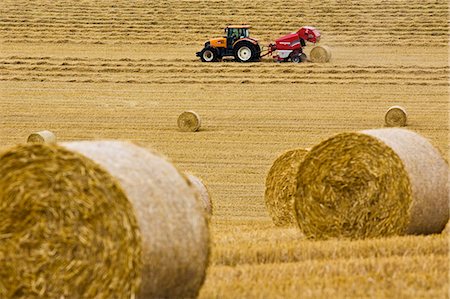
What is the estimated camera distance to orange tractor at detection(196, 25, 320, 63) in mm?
32469

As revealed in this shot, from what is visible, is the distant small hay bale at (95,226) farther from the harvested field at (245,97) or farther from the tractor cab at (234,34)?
the tractor cab at (234,34)

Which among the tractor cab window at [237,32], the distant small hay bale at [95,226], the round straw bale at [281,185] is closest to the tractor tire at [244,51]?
the tractor cab window at [237,32]

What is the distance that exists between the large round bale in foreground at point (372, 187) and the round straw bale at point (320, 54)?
22990 mm

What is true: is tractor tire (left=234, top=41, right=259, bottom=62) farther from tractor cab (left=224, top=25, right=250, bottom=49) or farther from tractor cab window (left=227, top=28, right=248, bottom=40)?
tractor cab window (left=227, top=28, right=248, bottom=40)

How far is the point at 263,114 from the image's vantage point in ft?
83.9

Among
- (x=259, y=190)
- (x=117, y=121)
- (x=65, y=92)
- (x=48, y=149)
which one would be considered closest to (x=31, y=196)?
(x=48, y=149)

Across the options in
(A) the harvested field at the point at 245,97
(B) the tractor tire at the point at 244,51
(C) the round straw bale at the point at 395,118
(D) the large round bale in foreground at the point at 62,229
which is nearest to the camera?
(D) the large round bale in foreground at the point at 62,229

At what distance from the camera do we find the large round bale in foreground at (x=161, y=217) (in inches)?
231

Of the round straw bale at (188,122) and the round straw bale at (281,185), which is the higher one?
the round straw bale at (281,185)

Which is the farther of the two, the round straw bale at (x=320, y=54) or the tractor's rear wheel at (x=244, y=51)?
the tractor's rear wheel at (x=244, y=51)

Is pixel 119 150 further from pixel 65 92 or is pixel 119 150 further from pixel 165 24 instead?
pixel 165 24

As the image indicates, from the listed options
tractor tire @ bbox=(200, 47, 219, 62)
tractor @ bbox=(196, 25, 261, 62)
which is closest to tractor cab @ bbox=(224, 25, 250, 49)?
tractor @ bbox=(196, 25, 261, 62)

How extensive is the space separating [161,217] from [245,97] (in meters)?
21.7

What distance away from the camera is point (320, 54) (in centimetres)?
3225
